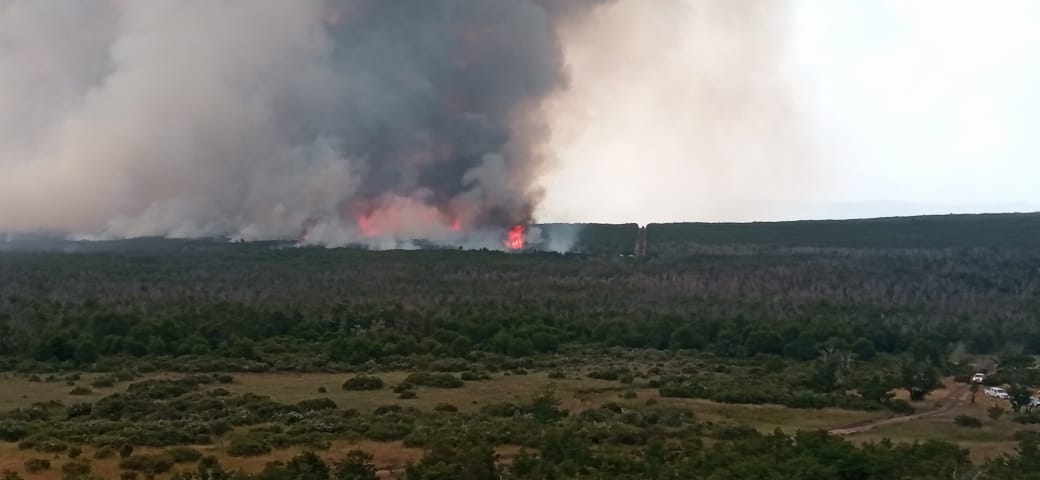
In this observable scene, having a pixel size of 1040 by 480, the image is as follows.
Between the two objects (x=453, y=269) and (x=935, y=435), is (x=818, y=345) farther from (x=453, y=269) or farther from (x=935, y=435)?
(x=453, y=269)

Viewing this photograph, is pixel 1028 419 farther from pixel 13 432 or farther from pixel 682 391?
pixel 13 432

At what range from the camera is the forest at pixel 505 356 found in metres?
31.5

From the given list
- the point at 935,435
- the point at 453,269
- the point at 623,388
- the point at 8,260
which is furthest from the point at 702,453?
the point at 8,260

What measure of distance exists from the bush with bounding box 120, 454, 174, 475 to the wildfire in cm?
9938

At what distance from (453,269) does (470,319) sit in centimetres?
3307

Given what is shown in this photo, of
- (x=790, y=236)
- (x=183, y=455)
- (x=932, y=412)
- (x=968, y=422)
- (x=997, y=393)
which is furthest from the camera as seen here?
(x=790, y=236)

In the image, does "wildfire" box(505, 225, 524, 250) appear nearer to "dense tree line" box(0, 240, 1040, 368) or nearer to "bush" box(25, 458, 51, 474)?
"dense tree line" box(0, 240, 1040, 368)

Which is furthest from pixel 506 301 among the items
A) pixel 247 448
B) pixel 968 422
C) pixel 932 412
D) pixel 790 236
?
pixel 790 236

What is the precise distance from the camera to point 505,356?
6469 centimetres

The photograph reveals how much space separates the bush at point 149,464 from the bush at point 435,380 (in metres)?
20.7

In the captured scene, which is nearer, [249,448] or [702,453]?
[702,453]

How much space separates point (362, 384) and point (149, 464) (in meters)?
19.7

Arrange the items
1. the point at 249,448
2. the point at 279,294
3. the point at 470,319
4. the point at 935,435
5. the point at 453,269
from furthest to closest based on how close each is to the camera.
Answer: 1. the point at 453,269
2. the point at 279,294
3. the point at 470,319
4. the point at 935,435
5. the point at 249,448

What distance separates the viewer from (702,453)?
104ft
